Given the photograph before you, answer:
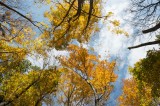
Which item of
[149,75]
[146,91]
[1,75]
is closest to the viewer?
[149,75]

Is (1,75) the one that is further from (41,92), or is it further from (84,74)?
(84,74)

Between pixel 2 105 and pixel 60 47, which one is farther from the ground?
pixel 60 47

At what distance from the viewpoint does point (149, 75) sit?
16.0 meters

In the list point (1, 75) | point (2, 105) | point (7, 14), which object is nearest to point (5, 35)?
point (7, 14)

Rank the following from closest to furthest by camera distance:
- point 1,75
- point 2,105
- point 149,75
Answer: point 2,105
point 149,75
point 1,75

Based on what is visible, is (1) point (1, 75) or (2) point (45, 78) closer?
(2) point (45, 78)

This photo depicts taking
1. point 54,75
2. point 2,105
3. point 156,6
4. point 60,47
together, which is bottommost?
point 2,105

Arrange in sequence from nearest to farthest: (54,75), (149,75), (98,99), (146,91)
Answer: (149,75) < (98,99) < (54,75) < (146,91)

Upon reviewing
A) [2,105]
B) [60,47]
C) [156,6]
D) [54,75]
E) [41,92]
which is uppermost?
[60,47]

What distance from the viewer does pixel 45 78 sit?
20234 mm

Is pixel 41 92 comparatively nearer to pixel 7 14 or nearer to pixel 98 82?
pixel 98 82

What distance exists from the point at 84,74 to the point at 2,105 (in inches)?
319

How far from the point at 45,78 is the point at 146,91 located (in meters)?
14.3

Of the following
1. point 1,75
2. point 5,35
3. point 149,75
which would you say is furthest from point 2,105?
point 1,75
